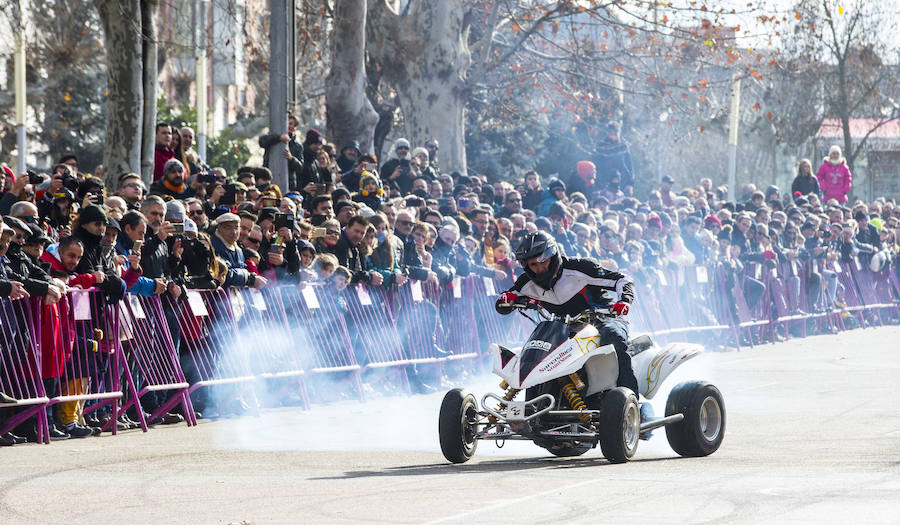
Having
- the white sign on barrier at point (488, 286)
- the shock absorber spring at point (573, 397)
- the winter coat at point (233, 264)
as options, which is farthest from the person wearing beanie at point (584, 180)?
the shock absorber spring at point (573, 397)

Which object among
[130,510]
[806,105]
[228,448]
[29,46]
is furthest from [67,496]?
[806,105]

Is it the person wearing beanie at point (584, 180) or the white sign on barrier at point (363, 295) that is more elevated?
the person wearing beanie at point (584, 180)

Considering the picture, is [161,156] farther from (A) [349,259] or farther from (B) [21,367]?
(B) [21,367]

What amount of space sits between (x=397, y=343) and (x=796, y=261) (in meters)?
12.2

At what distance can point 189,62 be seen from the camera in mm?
55938

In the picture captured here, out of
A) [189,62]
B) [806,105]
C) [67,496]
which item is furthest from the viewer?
[189,62]

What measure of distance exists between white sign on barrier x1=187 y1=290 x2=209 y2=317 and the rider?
3709 mm

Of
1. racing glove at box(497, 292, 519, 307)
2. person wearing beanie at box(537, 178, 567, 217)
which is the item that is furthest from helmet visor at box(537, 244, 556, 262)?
person wearing beanie at box(537, 178, 567, 217)

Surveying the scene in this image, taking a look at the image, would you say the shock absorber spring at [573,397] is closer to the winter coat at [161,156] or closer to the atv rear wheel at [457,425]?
the atv rear wheel at [457,425]

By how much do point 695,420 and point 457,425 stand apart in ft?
5.93

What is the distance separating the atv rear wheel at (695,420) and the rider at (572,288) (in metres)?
0.34

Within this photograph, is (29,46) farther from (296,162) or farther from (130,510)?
(130,510)

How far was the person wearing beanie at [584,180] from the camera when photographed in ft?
89.6

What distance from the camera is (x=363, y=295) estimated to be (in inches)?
650
